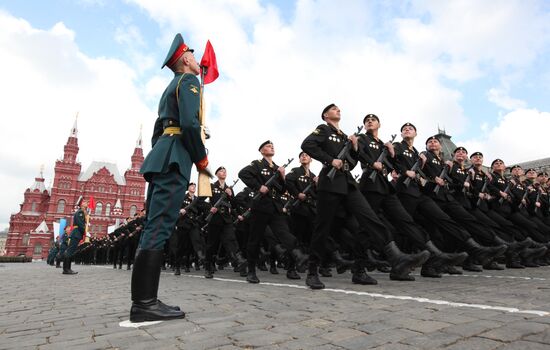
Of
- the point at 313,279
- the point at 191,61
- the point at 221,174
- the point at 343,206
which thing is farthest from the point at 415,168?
the point at 221,174

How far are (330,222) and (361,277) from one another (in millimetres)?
875

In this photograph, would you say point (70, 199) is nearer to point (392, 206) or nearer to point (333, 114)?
point (333, 114)

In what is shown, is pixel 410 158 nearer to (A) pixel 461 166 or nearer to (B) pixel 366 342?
(A) pixel 461 166

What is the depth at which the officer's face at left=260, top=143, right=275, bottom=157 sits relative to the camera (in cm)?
703

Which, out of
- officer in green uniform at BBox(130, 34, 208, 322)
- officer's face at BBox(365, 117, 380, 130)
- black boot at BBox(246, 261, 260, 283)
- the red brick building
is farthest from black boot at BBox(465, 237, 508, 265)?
the red brick building

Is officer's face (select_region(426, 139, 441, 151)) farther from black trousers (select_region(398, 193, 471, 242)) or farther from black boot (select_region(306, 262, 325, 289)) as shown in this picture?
black boot (select_region(306, 262, 325, 289))

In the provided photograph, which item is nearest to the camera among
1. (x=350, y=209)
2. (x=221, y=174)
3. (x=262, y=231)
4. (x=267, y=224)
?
(x=350, y=209)

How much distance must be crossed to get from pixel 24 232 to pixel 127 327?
9582 cm

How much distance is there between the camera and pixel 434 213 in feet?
19.6

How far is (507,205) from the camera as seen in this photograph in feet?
26.4

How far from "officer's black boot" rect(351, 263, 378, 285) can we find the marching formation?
0.02 metres

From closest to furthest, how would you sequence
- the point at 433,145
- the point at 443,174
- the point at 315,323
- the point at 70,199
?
the point at 315,323, the point at 443,174, the point at 433,145, the point at 70,199

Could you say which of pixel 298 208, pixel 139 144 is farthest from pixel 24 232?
pixel 298 208

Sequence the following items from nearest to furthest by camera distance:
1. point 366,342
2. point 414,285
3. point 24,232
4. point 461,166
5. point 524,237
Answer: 1. point 366,342
2. point 414,285
3. point 461,166
4. point 524,237
5. point 24,232
